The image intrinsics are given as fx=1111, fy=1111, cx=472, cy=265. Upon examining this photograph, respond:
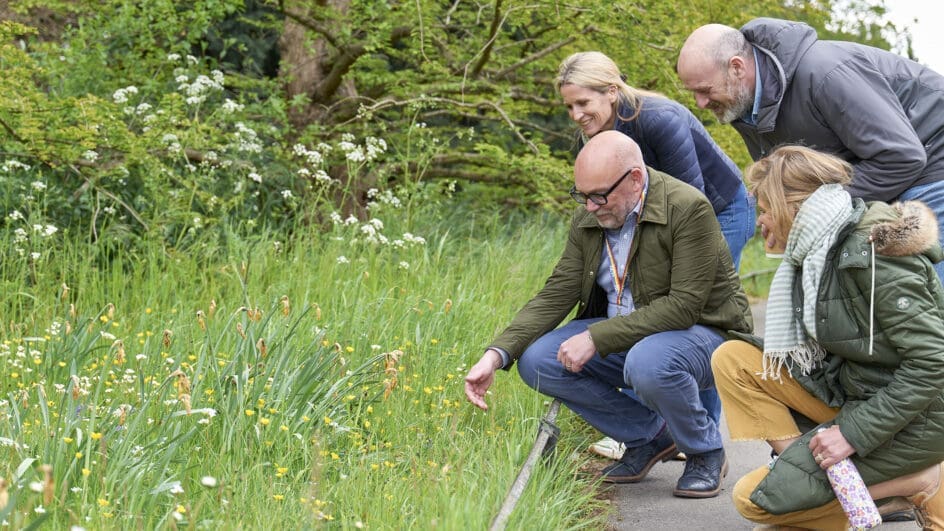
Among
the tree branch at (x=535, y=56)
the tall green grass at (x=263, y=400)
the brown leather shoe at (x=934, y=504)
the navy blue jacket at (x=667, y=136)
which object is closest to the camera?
the tall green grass at (x=263, y=400)

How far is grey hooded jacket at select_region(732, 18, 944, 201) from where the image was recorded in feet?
12.3

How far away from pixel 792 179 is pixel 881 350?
0.60m

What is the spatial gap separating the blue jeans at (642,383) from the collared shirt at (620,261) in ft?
0.50

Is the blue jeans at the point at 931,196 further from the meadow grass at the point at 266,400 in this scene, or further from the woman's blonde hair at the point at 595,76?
the meadow grass at the point at 266,400

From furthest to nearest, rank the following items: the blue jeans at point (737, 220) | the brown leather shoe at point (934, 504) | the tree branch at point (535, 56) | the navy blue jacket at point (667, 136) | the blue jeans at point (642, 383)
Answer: the tree branch at point (535, 56) → the blue jeans at point (737, 220) → the navy blue jacket at point (667, 136) → the blue jeans at point (642, 383) → the brown leather shoe at point (934, 504)

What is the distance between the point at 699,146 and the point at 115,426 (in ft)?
9.09

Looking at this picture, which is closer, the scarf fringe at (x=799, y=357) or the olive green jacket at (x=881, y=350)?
the olive green jacket at (x=881, y=350)

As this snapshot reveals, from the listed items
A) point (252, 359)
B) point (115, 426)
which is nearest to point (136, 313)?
point (252, 359)

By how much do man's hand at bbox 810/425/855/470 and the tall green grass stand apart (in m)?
0.79

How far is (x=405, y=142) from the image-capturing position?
8.91m

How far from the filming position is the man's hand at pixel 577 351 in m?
4.14

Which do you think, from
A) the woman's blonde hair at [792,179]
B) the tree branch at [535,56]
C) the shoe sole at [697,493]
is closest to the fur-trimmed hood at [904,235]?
the woman's blonde hair at [792,179]

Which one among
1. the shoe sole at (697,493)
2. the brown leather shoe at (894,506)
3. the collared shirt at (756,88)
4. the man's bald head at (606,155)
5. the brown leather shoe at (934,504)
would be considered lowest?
the shoe sole at (697,493)

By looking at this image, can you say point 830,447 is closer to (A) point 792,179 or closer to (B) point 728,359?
(B) point 728,359
